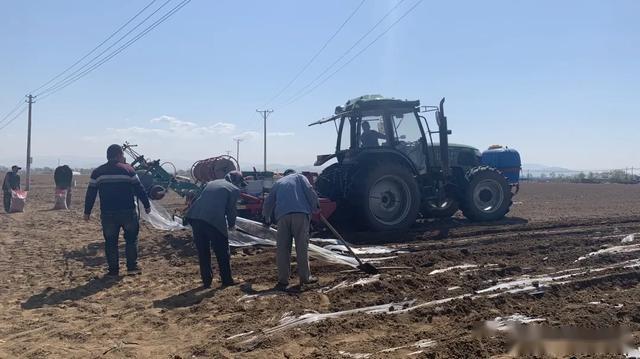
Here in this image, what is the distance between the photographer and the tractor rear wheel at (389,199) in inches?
445

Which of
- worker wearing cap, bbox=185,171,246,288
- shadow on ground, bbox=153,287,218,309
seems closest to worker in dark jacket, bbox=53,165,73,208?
worker wearing cap, bbox=185,171,246,288

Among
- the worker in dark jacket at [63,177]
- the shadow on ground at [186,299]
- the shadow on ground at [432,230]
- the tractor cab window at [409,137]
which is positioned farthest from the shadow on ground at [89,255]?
the worker in dark jacket at [63,177]

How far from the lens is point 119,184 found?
814cm

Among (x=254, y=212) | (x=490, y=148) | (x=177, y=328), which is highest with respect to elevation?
(x=490, y=148)

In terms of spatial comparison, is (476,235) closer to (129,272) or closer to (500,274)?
(500,274)

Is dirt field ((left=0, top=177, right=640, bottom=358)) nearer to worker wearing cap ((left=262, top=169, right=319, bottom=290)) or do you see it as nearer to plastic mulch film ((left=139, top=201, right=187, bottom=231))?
worker wearing cap ((left=262, top=169, right=319, bottom=290))

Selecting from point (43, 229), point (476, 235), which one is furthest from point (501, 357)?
point (43, 229)

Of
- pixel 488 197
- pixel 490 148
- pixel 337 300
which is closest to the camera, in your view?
pixel 337 300

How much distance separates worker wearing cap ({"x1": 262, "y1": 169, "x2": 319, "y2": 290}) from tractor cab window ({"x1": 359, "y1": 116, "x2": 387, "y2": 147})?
180 inches

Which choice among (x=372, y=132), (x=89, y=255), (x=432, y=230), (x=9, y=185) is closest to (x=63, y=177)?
(x=9, y=185)

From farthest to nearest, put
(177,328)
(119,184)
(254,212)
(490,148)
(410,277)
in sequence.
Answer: (490,148), (254,212), (119,184), (410,277), (177,328)

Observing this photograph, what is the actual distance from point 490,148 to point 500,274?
8998mm

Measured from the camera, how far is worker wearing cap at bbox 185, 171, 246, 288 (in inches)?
288

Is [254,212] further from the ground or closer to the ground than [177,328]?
further from the ground
